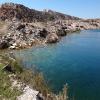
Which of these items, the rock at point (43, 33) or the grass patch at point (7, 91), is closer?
the grass patch at point (7, 91)

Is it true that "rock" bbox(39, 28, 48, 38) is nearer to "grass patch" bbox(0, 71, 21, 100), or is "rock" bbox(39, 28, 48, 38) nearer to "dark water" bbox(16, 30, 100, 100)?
"dark water" bbox(16, 30, 100, 100)

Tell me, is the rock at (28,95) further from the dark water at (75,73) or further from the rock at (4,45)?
the rock at (4,45)

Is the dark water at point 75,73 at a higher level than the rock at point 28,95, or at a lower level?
lower

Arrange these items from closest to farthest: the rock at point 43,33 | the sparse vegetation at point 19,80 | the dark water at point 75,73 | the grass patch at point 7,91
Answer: the grass patch at point 7,91
the sparse vegetation at point 19,80
the dark water at point 75,73
the rock at point 43,33

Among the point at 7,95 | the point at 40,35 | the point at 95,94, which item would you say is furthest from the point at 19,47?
the point at 7,95

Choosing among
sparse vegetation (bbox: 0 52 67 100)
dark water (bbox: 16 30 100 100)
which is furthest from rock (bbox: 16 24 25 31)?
sparse vegetation (bbox: 0 52 67 100)

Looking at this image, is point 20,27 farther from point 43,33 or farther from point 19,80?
point 19,80

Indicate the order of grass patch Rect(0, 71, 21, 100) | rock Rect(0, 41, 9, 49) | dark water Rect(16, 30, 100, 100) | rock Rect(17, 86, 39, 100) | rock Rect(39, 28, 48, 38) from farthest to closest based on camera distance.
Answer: rock Rect(39, 28, 48, 38), rock Rect(0, 41, 9, 49), dark water Rect(16, 30, 100, 100), grass patch Rect(0, 71, 21, 100), rock Rect(17, 86, 39, 100)

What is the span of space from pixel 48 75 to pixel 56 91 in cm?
602

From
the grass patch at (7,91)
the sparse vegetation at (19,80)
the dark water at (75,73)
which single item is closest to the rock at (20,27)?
the dark water at (75,73)

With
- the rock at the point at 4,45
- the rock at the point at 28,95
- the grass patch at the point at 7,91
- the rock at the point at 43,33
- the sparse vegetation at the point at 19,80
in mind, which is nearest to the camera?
the rock at the point at 28,95

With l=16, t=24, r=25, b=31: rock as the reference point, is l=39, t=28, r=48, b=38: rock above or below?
below

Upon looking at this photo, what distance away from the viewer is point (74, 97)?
20.8 meters

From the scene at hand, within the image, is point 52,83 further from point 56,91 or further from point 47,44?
point 47,44
